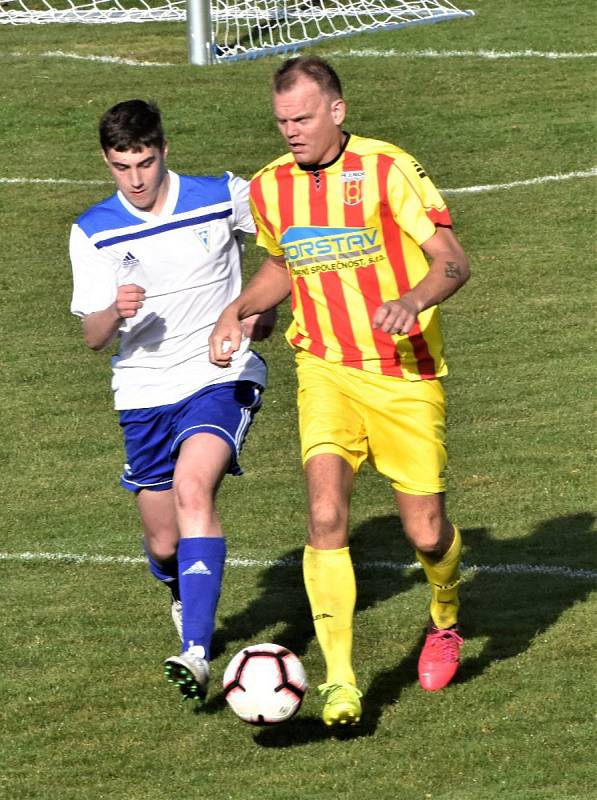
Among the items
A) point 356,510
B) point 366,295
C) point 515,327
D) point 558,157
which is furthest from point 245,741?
point 558,157

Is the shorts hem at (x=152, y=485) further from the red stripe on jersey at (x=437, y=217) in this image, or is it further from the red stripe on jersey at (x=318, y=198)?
the red stripe on jersey at (x=437, y=217)

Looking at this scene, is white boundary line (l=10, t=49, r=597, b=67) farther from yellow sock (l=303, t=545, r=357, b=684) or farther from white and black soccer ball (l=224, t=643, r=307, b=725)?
white and black soccer ball (l=224, t=643, r=307, b=725)

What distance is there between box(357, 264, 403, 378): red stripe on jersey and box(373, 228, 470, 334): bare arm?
277 millimetres

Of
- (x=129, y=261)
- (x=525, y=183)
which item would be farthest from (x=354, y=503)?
(x=525, y=183)

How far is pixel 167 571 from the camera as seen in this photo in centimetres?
706

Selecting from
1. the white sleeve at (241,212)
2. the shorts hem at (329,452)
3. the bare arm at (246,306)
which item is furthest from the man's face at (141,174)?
the shorts hem at (329,452)

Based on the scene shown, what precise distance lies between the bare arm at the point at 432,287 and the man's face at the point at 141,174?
1272mm

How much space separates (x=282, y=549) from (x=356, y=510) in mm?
798

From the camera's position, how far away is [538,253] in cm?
1412

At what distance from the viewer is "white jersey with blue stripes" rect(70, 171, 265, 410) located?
262 inches

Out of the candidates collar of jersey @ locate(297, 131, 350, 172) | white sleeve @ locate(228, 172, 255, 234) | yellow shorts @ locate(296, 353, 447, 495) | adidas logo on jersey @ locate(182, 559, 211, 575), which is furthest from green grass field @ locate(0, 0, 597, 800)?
collar of jersey @ locate(297, 131, 350, 172)

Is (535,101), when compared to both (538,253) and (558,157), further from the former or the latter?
(538,253)

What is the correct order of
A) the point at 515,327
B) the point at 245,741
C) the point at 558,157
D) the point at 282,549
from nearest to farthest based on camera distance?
the point at 245,741 → the point at 282,549 → the point at 515,327 → the point at 558,157

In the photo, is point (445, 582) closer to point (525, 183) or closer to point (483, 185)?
point (483, 185)
